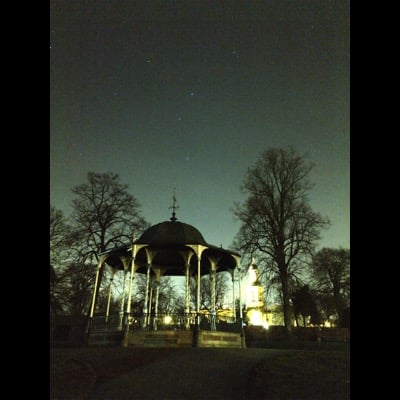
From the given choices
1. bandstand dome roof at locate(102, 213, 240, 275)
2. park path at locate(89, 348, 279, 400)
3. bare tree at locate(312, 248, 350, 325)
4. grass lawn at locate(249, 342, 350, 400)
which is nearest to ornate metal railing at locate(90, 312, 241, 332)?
bandstand dome roof at locate(102, 213, 240, 275)

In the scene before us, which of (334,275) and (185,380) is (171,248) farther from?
(334,275)

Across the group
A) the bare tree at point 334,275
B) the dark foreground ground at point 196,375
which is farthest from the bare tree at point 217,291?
the dark foreground ground at point 196,375

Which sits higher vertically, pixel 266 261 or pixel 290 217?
pixel 290 217

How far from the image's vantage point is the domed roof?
19391 mm

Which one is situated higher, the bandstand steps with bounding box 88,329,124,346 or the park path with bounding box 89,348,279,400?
the park path with bounding box 89,348,279,400

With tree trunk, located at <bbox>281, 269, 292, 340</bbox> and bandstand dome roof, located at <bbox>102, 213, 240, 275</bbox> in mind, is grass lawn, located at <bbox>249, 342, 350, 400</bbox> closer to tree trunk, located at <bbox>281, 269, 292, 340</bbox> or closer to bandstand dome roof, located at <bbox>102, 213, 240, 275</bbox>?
bandstand dome roof, located at <bbox>102, 213, 240, 275</bbox>

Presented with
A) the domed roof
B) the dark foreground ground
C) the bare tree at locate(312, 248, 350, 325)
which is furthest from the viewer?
the bare tree at locate(312, 248, 350, 325)

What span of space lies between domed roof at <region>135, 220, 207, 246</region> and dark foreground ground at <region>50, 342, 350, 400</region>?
6.39 m

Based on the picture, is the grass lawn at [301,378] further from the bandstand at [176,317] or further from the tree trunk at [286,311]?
the tree trunk at [286,311]
